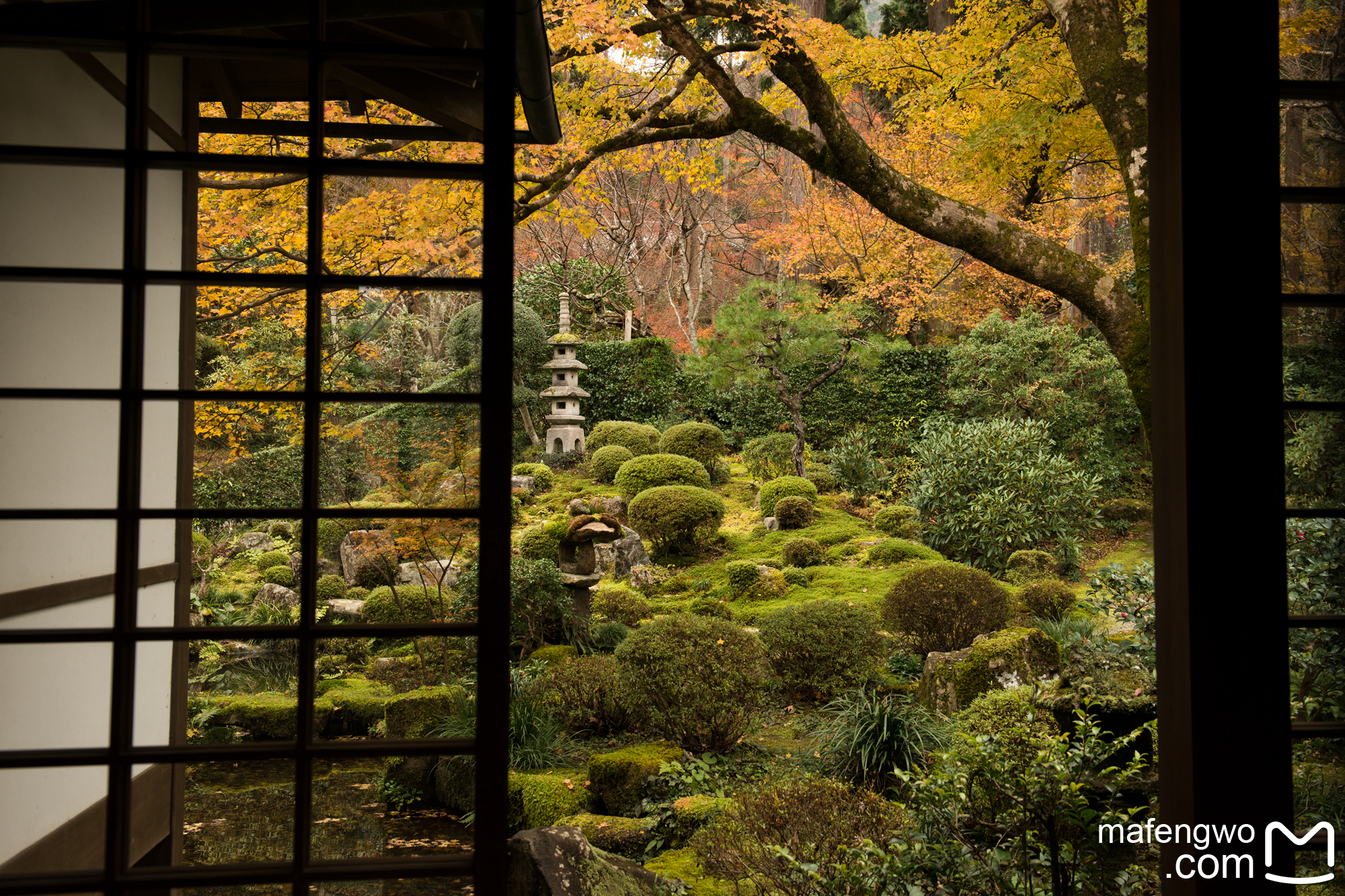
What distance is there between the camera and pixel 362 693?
466 cm

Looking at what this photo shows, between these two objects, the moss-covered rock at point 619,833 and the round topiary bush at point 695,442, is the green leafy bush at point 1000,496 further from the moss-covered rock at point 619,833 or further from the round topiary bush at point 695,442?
the moss-covered rock at point 619,833

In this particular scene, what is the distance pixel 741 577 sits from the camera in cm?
791

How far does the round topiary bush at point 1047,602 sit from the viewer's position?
20.8 feet

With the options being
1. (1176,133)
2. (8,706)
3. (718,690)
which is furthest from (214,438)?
(718,690)

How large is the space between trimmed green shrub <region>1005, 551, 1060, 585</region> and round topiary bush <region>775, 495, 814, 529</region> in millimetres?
2443

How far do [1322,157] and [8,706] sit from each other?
128 inches

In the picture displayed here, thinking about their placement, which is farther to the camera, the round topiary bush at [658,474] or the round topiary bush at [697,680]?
the round topiary bush at [658,474]

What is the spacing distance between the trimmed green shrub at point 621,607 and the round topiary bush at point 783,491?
10.4 ft

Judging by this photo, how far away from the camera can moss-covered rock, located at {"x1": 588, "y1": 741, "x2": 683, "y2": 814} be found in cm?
407

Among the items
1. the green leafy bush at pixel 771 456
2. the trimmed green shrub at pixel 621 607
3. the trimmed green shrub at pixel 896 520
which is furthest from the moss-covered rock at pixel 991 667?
the green leafy bush at pixel 771 456

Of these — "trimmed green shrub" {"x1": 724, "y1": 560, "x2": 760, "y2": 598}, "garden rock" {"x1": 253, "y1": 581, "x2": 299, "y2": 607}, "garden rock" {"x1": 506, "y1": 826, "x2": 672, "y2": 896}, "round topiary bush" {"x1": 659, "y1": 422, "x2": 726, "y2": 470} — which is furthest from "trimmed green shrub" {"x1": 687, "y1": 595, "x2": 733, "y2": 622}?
"round topiary bush" {"x1": 659, "y1": 422, "x2": 726, "y2": 470}

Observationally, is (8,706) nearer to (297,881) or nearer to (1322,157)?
(297,881)

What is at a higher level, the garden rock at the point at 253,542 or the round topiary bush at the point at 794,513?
the garden rock at the point at 253,542

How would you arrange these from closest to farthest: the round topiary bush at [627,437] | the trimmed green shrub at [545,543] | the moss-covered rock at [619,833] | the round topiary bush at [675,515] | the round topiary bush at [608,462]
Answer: the moss-covered rock at [619,833]
the trimmed green shrub at [545,543]
the round topiary bush at [675,515]
the round topiary bush at [608,462]
the round topiary bush at [627,437]
